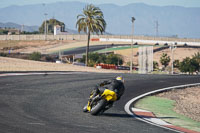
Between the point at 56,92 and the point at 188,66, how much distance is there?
169 ft

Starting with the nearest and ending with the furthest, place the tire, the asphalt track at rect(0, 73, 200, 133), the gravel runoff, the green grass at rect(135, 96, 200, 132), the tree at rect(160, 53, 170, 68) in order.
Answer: the asphalt track at rect(0, 73, 200, 133) → the tire → the green grass at rect(135, 96, 200, 132) → the gravel runoff → the tree at rect(160, 53, 170, 68)

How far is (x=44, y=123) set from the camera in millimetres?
10281

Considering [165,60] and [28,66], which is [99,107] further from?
[165,60]

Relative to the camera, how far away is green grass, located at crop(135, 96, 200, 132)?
488 inches

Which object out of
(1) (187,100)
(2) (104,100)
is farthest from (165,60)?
(2) (104,100)

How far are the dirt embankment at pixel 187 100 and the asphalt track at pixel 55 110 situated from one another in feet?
5.27

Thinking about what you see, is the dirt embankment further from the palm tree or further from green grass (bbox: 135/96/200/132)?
the palm tree

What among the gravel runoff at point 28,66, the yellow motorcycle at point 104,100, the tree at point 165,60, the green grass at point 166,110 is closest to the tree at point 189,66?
the tree at point 165,60

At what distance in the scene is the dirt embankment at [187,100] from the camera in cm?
1559

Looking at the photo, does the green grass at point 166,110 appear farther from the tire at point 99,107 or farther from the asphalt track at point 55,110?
the tire at point 99,107

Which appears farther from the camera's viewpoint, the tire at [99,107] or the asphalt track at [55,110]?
the tire at [99,107]

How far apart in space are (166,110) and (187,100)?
15.3 feet

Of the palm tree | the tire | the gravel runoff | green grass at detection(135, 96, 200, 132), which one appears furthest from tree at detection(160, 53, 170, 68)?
the tire

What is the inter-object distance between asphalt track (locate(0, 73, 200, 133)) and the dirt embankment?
5.27ft
